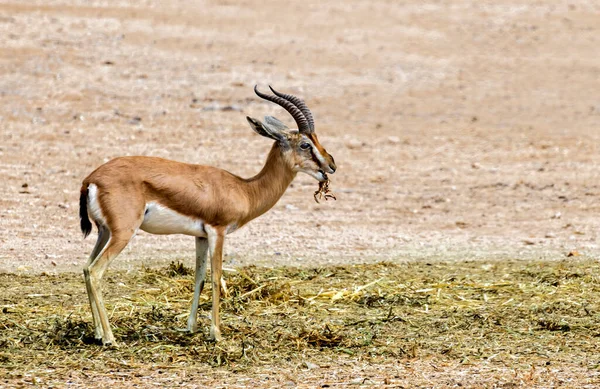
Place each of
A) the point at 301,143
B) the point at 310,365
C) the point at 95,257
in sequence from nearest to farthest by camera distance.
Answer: the point at 310,365
the point at 95,257
the point at 301,143

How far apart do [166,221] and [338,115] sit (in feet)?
34.0

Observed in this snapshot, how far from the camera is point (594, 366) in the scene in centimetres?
796

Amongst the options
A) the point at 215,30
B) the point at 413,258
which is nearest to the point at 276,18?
the point at 215,30

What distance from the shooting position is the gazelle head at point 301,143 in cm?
871

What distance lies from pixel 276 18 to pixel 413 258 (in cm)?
1135

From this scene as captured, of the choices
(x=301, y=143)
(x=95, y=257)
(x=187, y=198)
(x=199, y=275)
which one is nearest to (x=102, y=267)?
(x=95, y=257)

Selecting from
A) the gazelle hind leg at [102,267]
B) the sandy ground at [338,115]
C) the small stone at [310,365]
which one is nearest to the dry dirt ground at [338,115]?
the sandy ground at [338,115]

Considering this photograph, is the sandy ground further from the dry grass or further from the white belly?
the white belly

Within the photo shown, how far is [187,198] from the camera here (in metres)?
8.20

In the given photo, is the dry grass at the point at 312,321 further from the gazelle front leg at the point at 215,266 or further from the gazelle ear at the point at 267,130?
the gazelle ear at the point at 267,130

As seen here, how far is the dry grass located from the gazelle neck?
0.91 m

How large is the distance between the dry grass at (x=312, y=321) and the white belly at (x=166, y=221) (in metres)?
0.79

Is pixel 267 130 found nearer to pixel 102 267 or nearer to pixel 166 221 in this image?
pixel 166 221

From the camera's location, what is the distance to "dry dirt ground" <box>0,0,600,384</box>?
42.3 feet
